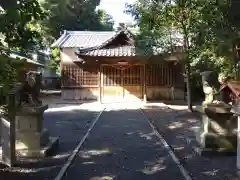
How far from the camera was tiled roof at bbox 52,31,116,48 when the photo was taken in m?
A: 24.5

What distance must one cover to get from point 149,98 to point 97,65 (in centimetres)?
402

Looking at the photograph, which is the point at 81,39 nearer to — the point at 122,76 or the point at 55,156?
the point at 122,76

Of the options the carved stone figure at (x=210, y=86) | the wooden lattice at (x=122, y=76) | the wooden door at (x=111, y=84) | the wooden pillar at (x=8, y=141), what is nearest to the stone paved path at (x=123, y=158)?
the wooden pillar at (x=8, y=141)

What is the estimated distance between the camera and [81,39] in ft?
86.1

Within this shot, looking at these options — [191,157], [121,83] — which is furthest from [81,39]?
[191,157]

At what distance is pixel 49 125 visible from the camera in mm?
12234

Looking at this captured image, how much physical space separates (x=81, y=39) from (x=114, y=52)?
20.4ft

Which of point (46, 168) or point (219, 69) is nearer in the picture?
point (46, 168)

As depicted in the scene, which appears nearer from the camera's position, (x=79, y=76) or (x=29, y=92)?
(x=29, y=92)

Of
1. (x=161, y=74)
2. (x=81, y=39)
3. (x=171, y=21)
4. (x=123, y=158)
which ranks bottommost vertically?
(x=123, y=158)

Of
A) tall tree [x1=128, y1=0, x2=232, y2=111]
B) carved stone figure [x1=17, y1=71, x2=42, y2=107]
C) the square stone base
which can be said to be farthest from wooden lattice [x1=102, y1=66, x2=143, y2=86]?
the square stone base

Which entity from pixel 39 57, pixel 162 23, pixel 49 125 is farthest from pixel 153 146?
pixel 39 57

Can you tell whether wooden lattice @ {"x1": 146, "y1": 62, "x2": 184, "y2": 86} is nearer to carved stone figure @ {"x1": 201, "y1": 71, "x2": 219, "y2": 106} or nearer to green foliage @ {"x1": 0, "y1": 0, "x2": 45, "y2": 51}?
carved stone figure @ {"x1": 201, "y1": 71, "x2": 219, "y2": 106}

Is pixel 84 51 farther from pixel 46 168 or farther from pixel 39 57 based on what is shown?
pixel 39 57
